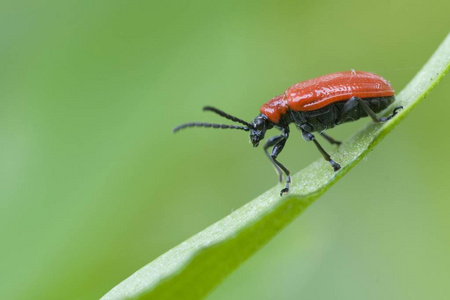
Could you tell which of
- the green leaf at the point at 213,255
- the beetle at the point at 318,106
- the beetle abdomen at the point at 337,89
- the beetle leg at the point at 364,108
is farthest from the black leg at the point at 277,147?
the green leaf at the point at 213,255

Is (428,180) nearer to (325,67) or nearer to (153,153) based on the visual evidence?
(325,67)

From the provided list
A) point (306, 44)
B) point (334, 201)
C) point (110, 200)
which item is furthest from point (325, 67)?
point (110, 200)

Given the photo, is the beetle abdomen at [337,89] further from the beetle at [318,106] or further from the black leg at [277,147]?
the black leg at [277,147]

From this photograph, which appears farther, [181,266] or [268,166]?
[268,166]

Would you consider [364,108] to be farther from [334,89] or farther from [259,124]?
[259,124]

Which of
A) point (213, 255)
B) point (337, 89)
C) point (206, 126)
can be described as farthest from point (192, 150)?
point (213, 255)

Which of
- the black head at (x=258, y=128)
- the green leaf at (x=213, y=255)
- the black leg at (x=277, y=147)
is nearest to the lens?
the green leaf at (x=213, y=255)

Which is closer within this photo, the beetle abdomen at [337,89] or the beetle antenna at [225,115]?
the beetle abdomen at [337,89]
